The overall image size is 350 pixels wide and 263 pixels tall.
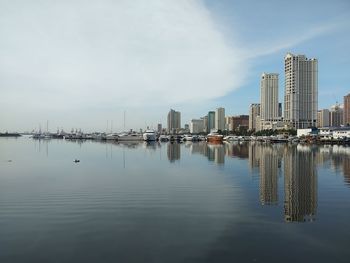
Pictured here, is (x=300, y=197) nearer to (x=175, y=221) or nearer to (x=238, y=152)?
(x=175, y=221)

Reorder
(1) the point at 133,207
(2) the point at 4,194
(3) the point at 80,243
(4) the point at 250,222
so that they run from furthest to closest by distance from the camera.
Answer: (2) the point at 4,194
(1) the point at 133,207
(4) the point at 250,222
(3) the point at 80,243

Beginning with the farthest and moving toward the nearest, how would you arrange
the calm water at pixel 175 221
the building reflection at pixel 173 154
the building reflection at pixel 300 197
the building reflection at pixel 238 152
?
the building reflection at pixel 238 152, the building reflection at pixel 173 154, the building reflection at pixel 300 197, the calm water at pixel 175 221

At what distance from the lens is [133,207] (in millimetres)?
24016

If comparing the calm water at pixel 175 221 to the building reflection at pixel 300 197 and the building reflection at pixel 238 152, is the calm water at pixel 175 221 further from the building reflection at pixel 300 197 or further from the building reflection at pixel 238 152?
the building reflection at pixel 238 152

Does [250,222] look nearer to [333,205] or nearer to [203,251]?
[203,251]

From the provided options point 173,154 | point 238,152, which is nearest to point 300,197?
point 173,154

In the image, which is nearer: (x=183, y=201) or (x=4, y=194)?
(x=183, y=201)

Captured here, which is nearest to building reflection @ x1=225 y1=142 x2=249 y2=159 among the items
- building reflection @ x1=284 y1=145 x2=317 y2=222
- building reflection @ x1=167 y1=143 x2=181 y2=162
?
building reflection @ x1=167 y1=143 x2=181 y2=162

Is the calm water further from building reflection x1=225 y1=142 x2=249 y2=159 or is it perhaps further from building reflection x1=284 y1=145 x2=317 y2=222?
building reflection x1=225 y1=142 x2=249 y2=159

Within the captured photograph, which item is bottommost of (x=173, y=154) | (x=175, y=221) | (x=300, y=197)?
(x=175, y=221)

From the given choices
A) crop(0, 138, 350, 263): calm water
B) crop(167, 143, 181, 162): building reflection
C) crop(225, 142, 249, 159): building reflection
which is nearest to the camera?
crop(0, 138, 350, 263): calm water

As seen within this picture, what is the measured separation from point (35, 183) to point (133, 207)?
15886 millimetres

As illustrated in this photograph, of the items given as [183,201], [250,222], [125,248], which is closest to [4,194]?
[183,201]

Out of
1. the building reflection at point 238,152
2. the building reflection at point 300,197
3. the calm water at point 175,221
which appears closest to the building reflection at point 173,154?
the building reflection at point 238,152
